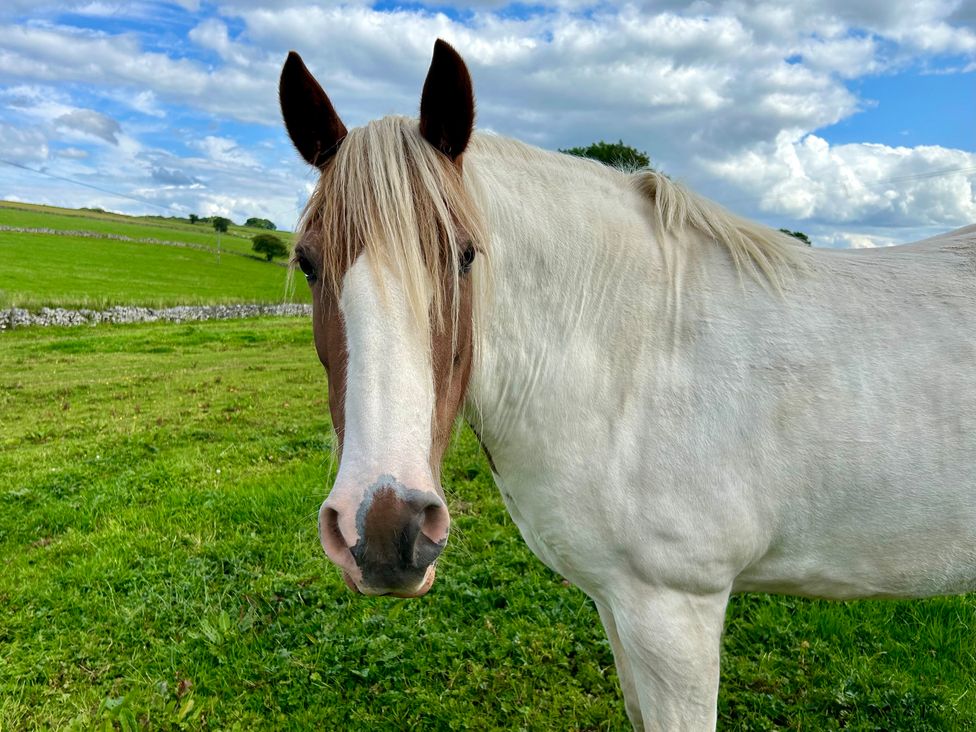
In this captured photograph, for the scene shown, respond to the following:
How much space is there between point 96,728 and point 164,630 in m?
0.82

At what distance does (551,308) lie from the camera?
7.14 feet

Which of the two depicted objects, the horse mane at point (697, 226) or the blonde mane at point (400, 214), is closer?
the blonde mane at point (400, 214)

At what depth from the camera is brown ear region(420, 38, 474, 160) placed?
184cm

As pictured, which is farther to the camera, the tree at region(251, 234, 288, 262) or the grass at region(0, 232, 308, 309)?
the tree at region(251, 234, 288, 262)

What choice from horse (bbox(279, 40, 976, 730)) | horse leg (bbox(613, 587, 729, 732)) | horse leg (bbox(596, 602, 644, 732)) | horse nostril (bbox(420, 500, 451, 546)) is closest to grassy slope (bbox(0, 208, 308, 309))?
horse leg (bbox(596, 602, 644, 732))

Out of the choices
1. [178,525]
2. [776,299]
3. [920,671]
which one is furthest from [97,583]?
[920,671]

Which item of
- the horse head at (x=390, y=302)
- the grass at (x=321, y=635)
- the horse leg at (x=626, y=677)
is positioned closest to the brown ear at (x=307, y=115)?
the horse head at (x=390, y=302)

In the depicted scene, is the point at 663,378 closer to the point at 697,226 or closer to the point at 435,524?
the point at 697,226

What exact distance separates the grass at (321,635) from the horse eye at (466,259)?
263 cm

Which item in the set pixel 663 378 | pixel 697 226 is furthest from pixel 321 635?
pixel 697 226

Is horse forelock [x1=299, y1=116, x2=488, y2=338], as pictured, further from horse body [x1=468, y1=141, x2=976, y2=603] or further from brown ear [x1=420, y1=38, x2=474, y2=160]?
horse body [x1=468, y1=141, x2=976, y2=603]

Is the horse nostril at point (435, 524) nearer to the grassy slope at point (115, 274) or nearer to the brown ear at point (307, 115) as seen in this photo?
the brown ear at point (307, 115)

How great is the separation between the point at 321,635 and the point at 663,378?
300cm

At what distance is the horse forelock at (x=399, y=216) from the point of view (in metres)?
1.70
